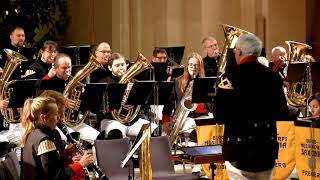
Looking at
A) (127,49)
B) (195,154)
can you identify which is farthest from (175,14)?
(195,154)

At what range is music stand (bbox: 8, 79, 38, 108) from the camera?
6.63 metres

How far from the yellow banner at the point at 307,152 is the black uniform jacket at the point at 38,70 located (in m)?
3.24

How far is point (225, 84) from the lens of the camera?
14.9 ft

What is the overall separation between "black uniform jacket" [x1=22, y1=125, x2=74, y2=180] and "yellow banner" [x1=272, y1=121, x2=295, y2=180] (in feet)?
9.77

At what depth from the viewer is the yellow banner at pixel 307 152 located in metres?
6.26

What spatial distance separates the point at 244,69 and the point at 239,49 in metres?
0.17

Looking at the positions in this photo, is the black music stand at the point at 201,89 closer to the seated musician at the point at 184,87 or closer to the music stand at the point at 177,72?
the seated musician at the point at 184,87

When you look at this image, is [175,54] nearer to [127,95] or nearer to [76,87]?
[127,95]

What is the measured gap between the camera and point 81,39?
1267cm

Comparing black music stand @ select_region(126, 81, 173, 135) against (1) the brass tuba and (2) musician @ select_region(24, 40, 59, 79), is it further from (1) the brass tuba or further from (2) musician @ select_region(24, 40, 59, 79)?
(2) musician @ select_region(24, 40, 59, 79)

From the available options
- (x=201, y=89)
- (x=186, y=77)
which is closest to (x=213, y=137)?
(x=201, y=89)

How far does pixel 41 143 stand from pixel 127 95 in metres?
3.38

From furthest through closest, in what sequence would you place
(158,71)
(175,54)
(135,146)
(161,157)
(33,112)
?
(175,54), (158,71), (161,157), (135,146), (33,112)

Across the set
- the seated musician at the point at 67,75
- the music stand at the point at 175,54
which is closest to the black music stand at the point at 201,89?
the seated musician at the point at 67,75
